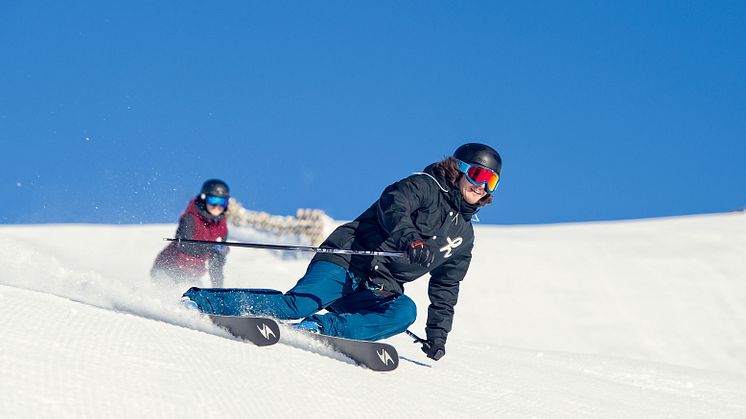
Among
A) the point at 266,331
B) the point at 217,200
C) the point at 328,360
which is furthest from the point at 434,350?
the point at 217,200

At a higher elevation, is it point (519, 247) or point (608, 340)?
point (519, 247)

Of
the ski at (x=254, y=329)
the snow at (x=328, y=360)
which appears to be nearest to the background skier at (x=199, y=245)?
the snow at (x=328, y=360)

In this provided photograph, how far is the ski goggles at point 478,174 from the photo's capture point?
15.8 ft

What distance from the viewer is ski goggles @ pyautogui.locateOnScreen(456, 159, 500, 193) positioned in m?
4.80

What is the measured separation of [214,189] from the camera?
28.4 feet

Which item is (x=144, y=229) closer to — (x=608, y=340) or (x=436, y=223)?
(x=608, y=340)

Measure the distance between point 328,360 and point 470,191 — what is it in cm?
130

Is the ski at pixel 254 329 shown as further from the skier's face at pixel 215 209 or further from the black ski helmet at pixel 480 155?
the skier's face at pixel 215 209

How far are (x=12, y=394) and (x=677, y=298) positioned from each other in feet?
43.6

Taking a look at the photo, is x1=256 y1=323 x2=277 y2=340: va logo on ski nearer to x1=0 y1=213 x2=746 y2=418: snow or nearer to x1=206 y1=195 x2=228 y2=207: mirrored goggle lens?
x1=0 y1=213 x2=746 y2=418: snow

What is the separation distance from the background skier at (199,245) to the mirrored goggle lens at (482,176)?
13.1 feet

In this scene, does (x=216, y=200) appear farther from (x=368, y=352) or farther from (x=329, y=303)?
(x=368, y=352)

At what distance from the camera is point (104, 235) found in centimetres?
1638

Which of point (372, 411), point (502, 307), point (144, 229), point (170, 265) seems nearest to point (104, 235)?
point (144, 229)
